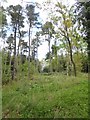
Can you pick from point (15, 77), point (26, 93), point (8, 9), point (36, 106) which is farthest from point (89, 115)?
point (8, 9)

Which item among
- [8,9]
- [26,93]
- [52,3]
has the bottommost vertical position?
[26,93]

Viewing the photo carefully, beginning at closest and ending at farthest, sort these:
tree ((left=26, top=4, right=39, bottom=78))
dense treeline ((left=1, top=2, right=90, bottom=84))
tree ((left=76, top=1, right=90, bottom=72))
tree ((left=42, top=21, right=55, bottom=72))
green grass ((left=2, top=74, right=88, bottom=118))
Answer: green grass ((left=2, top=74, right=88, bottom=118)), tree ((left=76, top=1, right=90, bottom=72)), dense treeline ((left=1, top=2, right=90, bottom=84)), tree ((left=26, top=4, right=39, bottom=78)), tree ((left=42, top=21, right=55, bottom=72))

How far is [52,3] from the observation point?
15.2 feet

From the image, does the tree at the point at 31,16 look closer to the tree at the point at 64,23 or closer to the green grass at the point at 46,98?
the tree at the point at 64,23

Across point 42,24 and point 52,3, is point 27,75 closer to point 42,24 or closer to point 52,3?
point 42,24

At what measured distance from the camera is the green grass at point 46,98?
3.37 m

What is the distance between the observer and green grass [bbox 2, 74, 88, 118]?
3.37m

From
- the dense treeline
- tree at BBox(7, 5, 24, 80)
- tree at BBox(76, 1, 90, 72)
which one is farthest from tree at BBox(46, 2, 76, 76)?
tree at BBox(7, 5, 24, 80)

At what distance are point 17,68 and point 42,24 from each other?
90 centimetres

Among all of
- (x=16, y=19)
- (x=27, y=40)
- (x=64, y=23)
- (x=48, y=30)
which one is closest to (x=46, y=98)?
(x=27, y=40)

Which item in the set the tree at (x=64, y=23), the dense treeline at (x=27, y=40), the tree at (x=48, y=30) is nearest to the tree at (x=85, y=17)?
the dense treeline at (x=27, y=40)

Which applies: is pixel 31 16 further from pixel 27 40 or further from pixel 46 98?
pixel 46 98

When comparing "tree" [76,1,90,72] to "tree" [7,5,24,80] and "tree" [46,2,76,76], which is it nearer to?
"tree" [46,2,76,76]

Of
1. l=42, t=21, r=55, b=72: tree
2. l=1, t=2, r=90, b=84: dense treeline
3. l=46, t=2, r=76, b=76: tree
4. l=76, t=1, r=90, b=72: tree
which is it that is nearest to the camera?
l=76, t=1, r=90, b=72: tree
